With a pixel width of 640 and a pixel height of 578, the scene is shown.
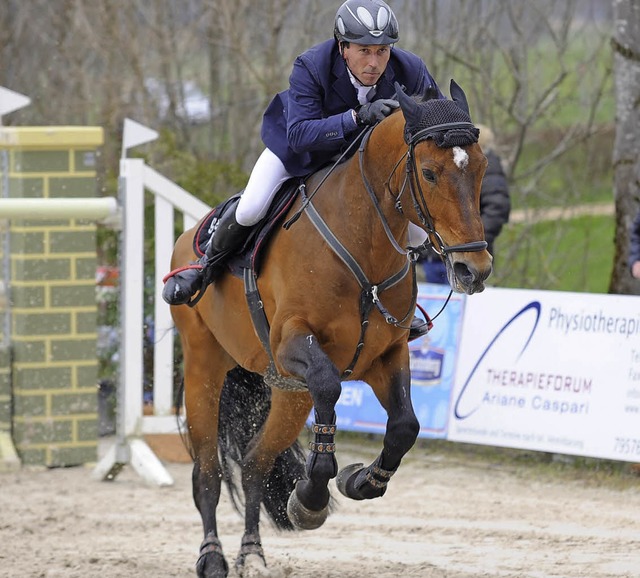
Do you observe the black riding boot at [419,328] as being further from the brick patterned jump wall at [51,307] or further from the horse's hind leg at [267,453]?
→ the brick patterned jump wall at [51,307]

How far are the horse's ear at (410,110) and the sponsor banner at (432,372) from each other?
3928 mm

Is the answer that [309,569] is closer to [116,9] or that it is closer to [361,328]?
[361,328]

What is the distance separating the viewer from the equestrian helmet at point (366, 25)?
448 cm

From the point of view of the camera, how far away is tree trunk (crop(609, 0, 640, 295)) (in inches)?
337

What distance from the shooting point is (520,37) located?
1095 cm

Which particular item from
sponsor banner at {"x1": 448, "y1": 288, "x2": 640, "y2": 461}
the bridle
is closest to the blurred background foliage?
sponsor banner at {"x1": 448, "y1": 288, "x2": 640, "y2": 461}

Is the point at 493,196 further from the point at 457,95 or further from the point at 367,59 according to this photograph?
the point at 457,95

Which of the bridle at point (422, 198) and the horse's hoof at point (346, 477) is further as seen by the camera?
the horse's hoof at point (346, 477)

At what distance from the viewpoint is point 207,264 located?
5371 millimetres

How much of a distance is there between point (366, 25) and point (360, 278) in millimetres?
974

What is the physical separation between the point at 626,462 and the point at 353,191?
12.7 feet

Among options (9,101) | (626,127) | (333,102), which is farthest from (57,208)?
(626,127)

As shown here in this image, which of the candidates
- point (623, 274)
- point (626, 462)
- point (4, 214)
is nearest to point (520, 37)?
point (623, 274)

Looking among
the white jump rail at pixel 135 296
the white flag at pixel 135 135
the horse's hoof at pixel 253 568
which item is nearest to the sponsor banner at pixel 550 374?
the white jump rail at pixel 135 296
